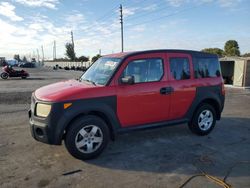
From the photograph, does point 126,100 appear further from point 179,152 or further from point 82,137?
point 179,152

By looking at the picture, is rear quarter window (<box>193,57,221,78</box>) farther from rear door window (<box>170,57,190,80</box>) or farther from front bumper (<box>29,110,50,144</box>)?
front bumper (<box>29,110,50,144</box>)

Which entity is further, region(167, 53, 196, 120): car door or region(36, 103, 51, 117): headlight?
region(167, 53, 196, 120): car door

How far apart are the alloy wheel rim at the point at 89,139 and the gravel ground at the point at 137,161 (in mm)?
237

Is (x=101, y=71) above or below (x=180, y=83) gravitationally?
above

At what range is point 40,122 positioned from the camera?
4.83 m

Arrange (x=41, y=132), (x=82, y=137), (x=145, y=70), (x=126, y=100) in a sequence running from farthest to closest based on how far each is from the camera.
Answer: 1. (x=145, y=70)
2. (x=126, y=100)
3. (x=82, y=137)
4. (x=41, y=132)

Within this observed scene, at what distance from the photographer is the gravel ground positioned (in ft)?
13.8

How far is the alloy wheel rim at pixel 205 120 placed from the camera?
659cm

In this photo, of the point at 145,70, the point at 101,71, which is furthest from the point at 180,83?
the point at 101,71

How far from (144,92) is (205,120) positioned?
81.7 inches

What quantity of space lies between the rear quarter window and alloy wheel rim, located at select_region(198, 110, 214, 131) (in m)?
0.91

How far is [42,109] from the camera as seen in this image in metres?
4.86

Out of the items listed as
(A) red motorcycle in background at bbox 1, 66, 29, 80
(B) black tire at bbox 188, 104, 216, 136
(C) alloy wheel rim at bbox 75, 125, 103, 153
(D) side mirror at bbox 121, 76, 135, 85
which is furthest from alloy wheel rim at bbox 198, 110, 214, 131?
(A) red motorcycle in background at bbox 1, 66, 29, 80

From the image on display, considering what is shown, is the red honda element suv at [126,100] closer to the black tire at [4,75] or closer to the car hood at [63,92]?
the car hood at [63,92]
